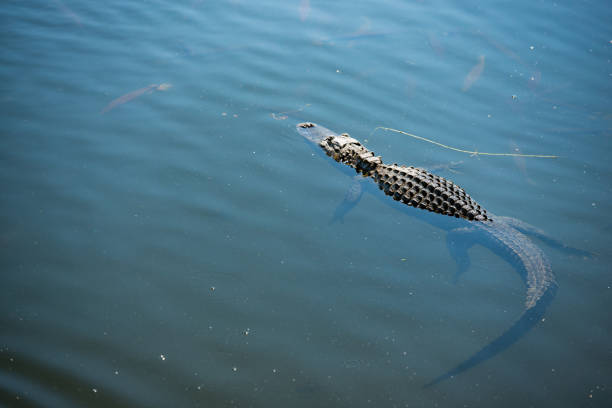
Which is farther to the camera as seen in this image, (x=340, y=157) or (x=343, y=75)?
(x=343, y=75)

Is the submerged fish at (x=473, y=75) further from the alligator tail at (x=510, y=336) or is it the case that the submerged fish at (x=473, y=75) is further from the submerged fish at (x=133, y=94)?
the submerged fish at (x=133, y=94)

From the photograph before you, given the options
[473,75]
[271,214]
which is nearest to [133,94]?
[271,214]

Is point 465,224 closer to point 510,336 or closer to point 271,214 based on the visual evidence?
point 510,336

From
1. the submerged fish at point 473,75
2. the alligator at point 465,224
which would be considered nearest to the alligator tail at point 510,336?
the alligator at point 465,224

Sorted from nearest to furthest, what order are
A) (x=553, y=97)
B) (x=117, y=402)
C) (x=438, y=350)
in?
(x=117, y=402) → (x=438, y=350) → (x=553, y=97)

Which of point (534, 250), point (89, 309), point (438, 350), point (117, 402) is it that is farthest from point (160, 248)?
point (534, 250)

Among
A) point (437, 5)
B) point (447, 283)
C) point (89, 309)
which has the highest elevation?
point (437, 5)

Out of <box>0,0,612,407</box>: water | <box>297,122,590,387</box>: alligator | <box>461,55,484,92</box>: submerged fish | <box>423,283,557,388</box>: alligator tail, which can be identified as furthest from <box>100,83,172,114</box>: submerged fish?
<box>423,283,557,388</box>: alligator tail

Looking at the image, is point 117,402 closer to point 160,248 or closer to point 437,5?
point 160,248
